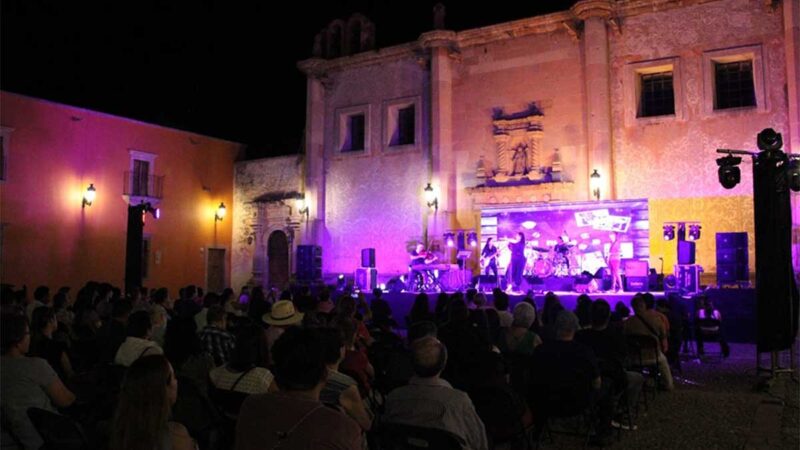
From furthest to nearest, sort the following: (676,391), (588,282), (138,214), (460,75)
Answer: (460,75) < (138,214) < (588,282) < (676,391)

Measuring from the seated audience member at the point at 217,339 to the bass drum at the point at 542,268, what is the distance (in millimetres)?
11399

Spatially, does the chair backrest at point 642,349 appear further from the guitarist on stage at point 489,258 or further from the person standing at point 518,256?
the guitarist on stage at point 489,258

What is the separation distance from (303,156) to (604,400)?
1771 cm

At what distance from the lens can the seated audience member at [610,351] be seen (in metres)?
6.15

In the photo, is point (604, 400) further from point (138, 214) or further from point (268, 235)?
point (268, 235)

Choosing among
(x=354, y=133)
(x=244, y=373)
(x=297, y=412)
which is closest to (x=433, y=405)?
(x=297, y=412)

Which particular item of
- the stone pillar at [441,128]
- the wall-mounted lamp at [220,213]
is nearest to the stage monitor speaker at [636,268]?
the stone pillar at [441,128]

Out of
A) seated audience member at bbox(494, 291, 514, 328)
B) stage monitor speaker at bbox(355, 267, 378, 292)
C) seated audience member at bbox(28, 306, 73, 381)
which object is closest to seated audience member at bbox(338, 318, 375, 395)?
seated audience member at bbox(28, 306, 73, 381)

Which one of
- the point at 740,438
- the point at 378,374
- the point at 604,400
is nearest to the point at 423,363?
the point at 378,374

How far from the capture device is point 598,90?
16.9 meters

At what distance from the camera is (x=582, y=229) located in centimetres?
1653

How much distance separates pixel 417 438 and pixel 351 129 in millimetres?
19035

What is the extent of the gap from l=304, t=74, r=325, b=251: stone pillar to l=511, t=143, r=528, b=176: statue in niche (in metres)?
6.78

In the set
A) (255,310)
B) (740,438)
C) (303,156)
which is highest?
(303,156)
